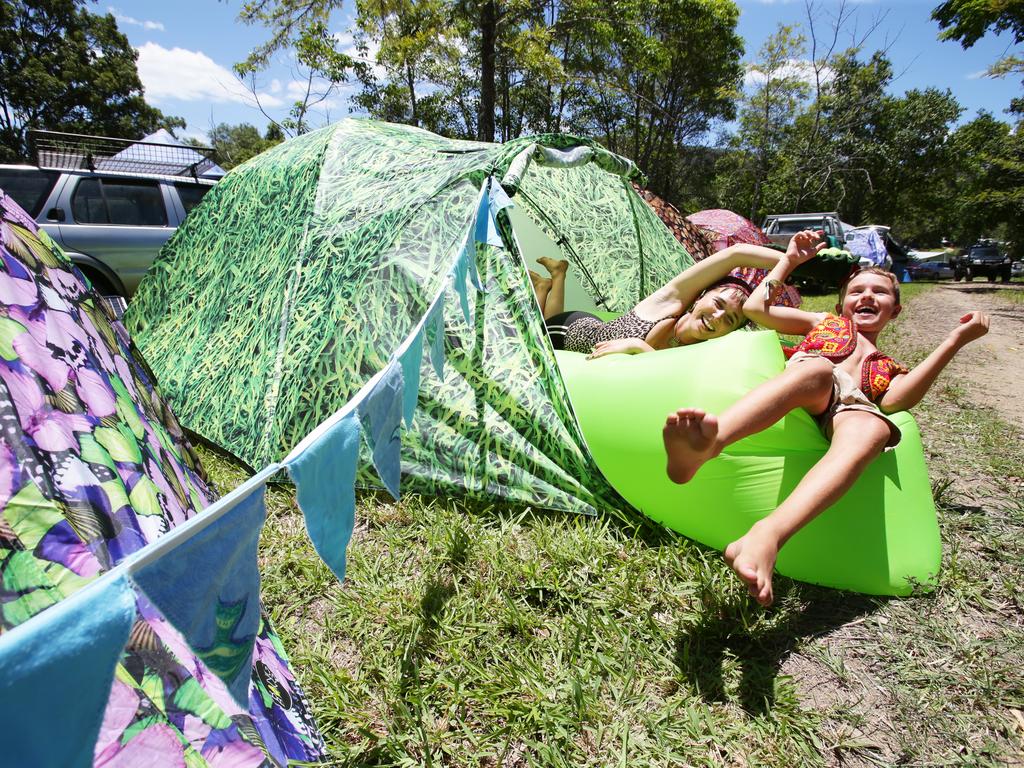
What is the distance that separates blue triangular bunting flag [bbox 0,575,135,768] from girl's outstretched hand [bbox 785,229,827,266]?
3.00 meters

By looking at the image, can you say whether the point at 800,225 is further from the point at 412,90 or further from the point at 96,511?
the point at 96,511

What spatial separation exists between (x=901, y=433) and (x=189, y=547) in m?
2.62

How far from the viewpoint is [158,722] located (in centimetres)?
109

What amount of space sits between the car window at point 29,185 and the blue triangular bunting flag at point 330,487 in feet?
21.5

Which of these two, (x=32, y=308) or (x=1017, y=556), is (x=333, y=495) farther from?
(x=1017, y=556)

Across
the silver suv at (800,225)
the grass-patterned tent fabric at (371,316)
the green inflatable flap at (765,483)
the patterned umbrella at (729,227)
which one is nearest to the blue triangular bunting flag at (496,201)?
the grass-patterned tent fabric at (371,316)

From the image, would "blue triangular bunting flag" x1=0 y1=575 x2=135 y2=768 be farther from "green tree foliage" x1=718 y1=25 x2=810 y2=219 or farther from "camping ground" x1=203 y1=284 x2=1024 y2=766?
"green tree foliage" x1=718 y1=25 x2=810 y2=219

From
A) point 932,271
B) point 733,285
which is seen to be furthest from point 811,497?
point 932,271

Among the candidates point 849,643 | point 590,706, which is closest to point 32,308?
point 590,706

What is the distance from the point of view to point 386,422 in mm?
1713

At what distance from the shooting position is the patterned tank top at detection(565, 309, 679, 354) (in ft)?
11.8

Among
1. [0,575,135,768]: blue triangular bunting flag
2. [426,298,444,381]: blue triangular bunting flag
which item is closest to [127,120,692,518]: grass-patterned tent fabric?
[426,298,444,381]: blue triangular bunting flag

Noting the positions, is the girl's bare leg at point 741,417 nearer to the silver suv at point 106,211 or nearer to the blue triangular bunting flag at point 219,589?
the blue triangular bunting flag at point 219,589

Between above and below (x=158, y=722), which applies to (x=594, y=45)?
above
